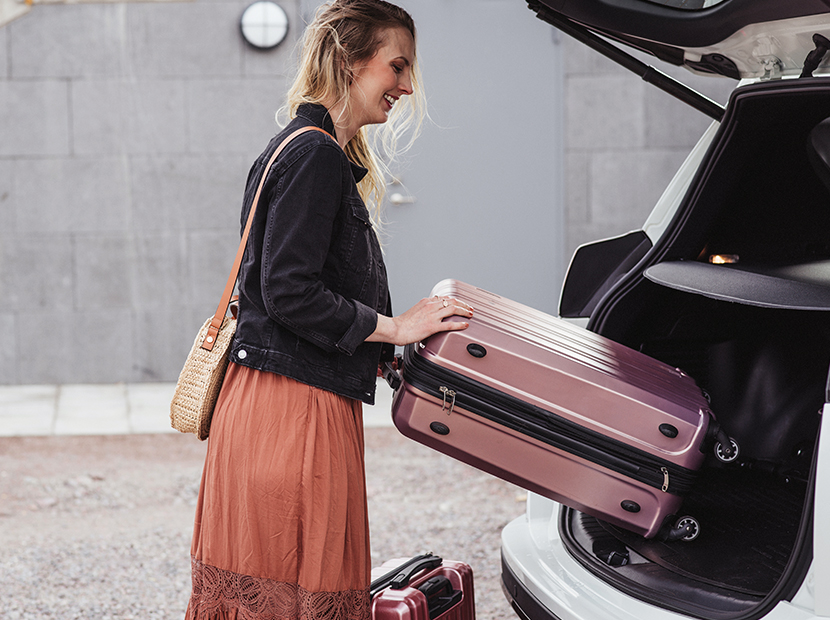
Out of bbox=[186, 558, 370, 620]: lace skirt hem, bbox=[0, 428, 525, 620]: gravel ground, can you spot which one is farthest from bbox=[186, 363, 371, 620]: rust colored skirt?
bbox=[0, 428, 525, 620]: gravel ground

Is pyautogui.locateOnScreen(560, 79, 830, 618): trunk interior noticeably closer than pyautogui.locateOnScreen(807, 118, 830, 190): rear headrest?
Yes

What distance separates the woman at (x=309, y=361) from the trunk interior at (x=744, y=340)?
0.62 m

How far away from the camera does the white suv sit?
1729 millimetres

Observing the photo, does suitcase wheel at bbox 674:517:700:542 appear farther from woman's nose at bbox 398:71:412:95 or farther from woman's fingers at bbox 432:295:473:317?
woman's nose at bbox 398:71:412:95

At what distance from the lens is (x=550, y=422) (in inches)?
70.2

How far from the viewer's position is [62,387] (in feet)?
22.3

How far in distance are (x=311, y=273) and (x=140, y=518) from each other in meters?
2.79

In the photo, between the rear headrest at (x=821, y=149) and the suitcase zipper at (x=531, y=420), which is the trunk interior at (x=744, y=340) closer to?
the rear headrest at (x=821, y=149)

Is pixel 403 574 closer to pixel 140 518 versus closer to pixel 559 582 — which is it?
pixel 559 582

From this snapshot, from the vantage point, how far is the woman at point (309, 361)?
169cm

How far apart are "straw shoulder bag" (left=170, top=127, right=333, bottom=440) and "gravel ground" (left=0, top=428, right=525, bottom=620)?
141cm

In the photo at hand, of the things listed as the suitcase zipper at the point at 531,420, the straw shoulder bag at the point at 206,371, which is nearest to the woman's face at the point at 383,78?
the straw shoulder bag at the point at 206,371

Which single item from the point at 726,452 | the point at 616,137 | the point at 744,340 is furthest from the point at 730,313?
the point at 616,137

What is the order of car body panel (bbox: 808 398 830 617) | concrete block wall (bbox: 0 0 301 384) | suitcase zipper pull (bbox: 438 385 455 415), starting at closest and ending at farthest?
car body panel (bbox: 808 398 830 617) < suitcase zipper pull (bbox: 438 385 455 415) < concrete block wall (bbox: 0 0 301 384)
